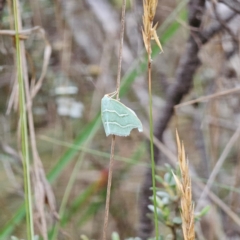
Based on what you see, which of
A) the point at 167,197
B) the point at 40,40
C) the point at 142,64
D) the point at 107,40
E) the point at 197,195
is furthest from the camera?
the point at 40,40

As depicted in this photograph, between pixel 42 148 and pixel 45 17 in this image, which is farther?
pixel 42 148

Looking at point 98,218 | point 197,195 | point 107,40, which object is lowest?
point 98,218

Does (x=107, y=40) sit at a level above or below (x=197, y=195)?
above

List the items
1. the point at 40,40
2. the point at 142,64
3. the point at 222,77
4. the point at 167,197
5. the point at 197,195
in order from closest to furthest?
the point at 167,197 → the point at 142,64 → the point at 222,77 → the point at 197,195 → the point at 40,40

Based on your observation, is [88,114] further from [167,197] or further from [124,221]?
[167,197]

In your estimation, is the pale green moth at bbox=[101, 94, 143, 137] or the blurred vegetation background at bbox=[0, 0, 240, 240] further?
the blurred vegetation background at bbox=[0, 0, 240, 240]

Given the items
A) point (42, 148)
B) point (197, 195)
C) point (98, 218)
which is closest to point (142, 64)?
point (197, 195)

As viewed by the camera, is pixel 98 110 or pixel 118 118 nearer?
pixel 118 118

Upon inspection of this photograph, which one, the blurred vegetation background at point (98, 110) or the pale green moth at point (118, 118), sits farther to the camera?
the blurred vegetation background at point (98, 110)
